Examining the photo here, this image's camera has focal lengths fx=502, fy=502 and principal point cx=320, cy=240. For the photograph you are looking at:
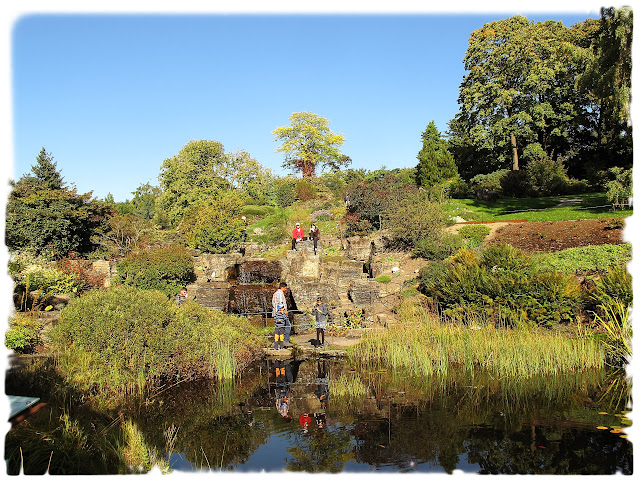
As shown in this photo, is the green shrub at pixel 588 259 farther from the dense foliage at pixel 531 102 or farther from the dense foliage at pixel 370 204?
the dense foliage at pixel 531 102

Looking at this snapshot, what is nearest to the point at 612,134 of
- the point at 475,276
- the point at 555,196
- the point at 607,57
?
the point at 555,196

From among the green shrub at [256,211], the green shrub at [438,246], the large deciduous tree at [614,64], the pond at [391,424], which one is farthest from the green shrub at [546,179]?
the pond at [391,424]

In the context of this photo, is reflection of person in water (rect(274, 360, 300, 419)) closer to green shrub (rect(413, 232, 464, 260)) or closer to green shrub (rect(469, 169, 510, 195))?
green shrub (rect(413, 232, 464, 260))

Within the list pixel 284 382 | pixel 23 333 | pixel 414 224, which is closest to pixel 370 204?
pixel 414 224

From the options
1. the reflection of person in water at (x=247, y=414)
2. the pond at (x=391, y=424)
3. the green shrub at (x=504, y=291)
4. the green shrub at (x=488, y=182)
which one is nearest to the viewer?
Result: the pond at (x=391, y=424)

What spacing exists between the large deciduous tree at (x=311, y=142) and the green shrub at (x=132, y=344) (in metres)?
43.2

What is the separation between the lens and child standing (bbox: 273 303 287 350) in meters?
11.4

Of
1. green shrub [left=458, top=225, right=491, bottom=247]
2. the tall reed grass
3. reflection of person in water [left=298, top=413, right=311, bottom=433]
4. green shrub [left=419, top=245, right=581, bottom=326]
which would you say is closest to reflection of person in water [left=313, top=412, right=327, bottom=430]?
reflection of person in water [left=298, top=413, right=311, bottom=433]

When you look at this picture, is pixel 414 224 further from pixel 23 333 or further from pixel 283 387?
pixel 23 333

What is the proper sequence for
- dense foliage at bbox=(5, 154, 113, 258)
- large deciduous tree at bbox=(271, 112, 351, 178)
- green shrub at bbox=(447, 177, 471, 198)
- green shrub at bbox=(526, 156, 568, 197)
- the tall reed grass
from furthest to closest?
large deciduous tree at bbox=(271, 112, 351, 178)
green shrub at bbox=(447, 177, 471, 198)
green shrub at bbox=(526, 156, 568, 197)
dense foliage at bbox=(5, 154, 113, 258)
the tall reed grass

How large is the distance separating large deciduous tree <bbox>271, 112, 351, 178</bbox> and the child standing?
41.1 metres

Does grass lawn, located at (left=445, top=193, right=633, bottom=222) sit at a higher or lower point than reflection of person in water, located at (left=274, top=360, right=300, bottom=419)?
higher

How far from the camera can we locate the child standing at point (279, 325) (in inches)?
448

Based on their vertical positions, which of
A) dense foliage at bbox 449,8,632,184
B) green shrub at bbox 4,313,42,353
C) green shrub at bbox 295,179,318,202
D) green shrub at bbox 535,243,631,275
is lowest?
green shrub at bbox 4,313,42,353
